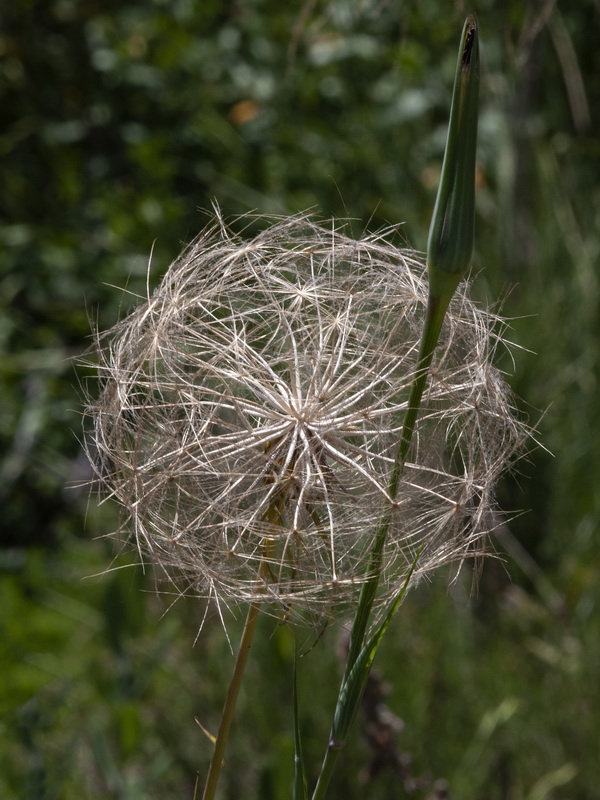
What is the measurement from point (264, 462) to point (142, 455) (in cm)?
20

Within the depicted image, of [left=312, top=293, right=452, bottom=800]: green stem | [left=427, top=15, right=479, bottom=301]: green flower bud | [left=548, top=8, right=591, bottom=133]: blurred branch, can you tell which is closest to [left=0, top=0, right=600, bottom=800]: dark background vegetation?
[left=548, top=8, right=591, bottom=133]: blurred branch

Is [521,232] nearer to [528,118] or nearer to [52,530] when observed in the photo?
[528,118]

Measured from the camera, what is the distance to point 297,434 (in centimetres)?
82

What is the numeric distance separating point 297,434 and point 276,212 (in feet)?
7.60

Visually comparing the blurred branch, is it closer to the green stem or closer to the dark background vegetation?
the dark background vegetation

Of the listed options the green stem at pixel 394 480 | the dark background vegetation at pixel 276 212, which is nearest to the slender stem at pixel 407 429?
the green stem at pixel 394 480

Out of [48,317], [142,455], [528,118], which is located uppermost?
[142,455]

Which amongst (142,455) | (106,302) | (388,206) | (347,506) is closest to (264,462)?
(347,506)

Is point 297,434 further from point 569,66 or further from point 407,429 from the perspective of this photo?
point 569,66

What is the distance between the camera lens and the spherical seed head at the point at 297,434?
2.68ft

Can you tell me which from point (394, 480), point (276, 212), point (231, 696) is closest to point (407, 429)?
point (394, 480)

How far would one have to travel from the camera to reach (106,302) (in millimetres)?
3383

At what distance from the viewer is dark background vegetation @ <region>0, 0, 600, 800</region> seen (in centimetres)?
199

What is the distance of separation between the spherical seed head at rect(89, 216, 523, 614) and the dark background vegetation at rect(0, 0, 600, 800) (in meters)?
0.74
